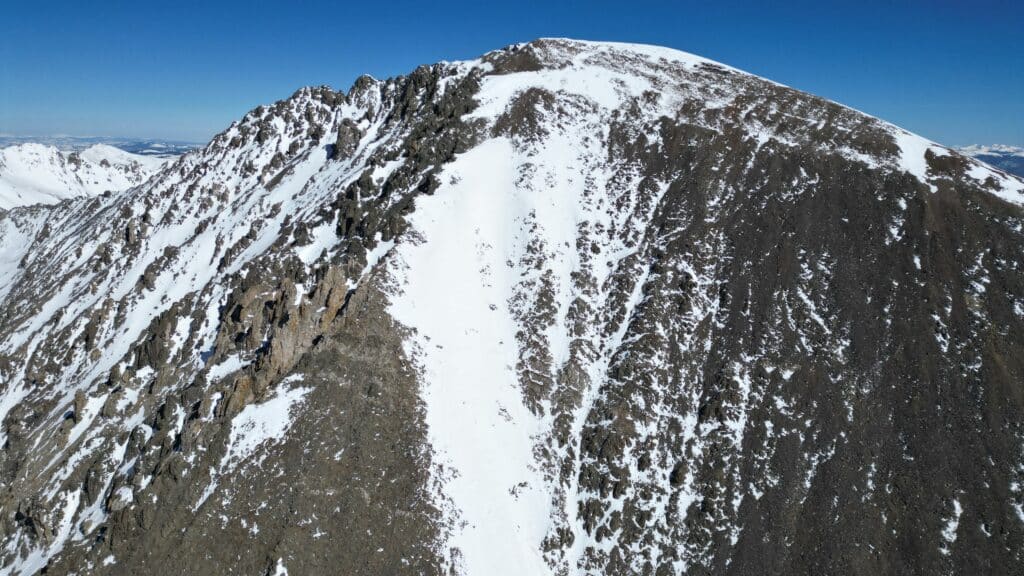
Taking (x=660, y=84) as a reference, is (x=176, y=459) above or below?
below

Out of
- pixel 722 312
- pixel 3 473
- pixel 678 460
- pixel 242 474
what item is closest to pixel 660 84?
pixel 722 312

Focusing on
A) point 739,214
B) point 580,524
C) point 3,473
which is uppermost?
point 739,214

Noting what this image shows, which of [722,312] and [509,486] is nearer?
[509,486]

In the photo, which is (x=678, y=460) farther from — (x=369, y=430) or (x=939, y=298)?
(x=939, y=298)

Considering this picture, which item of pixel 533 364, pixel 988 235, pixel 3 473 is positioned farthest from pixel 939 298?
pixel 3 473

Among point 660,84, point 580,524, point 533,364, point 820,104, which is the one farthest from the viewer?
point 660,84

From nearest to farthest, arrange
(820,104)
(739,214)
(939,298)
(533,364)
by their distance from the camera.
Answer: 1. (939,298)
2. (533,364)
3. (739,214)
4. (820,104)
